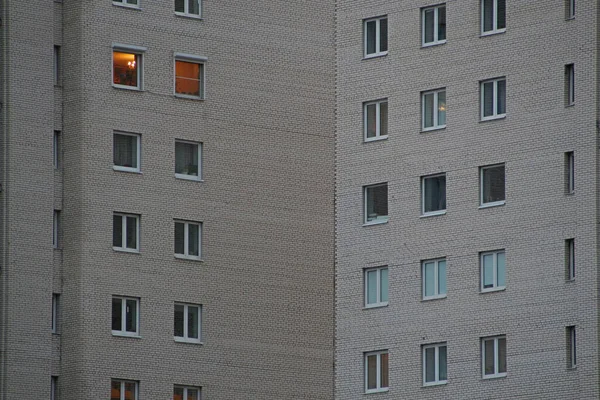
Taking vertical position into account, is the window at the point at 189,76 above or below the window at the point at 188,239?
above

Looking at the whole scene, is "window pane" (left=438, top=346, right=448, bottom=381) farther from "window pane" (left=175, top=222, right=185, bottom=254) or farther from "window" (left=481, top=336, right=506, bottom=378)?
"window pane" (left=175, top=222, right=185, bottom=254)

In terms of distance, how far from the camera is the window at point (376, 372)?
8531cm

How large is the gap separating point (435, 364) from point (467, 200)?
6204 millimetres

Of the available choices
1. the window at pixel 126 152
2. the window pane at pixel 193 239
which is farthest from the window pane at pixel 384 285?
the window at pixel 126 152

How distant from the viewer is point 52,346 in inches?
3521

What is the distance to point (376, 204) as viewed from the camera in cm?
8656

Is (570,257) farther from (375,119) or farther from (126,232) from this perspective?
(126,232)

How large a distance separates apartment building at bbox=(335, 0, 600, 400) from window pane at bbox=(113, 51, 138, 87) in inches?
363

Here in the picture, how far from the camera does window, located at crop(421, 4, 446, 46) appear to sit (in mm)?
85750

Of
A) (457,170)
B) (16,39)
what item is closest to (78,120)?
(16,39)

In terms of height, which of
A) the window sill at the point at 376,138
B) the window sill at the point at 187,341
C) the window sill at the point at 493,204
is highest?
the window sill at the point at 376,138

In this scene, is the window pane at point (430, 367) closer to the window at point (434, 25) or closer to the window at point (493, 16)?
the window at point (434, 25)

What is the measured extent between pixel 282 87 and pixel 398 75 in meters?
11.0

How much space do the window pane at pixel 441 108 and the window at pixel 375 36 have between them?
3095mm
